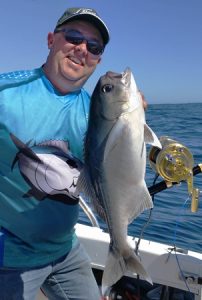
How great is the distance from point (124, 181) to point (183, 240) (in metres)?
4.30

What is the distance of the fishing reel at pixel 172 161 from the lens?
290 centimetres

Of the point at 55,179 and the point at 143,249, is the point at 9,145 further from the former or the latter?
the point at 143,249

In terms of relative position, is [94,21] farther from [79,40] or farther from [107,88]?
[107,88]

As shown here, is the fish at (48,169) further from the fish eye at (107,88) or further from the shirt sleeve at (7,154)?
the fish eye at (107,88)

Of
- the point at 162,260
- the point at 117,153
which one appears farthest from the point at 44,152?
the point at 162,260

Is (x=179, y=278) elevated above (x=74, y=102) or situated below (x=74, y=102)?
below

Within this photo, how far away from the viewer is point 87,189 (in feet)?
7.58

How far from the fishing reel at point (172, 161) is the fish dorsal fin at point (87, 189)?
2.55 ft

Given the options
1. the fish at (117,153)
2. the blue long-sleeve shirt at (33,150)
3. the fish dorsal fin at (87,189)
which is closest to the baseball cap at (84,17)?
the blue long-sleeve shirt at (33,150)

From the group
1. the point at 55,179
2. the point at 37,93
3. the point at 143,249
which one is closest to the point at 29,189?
the point at 55,179

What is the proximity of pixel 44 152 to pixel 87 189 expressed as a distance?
20.7 inches

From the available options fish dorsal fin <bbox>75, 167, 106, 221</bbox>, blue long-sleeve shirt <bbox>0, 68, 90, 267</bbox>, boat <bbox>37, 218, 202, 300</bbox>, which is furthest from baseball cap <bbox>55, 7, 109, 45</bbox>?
boat <bbox>37, 218, 202, 300</bbox>

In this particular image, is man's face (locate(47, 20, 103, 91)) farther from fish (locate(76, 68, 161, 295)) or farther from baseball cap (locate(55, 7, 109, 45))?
fish (locate(76, 68, 161, 295))

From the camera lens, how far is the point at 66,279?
2982 millimetres
